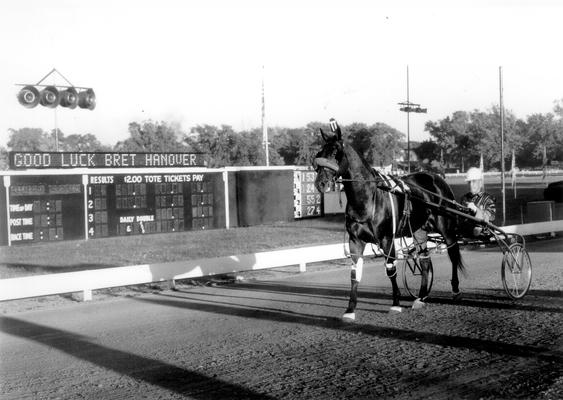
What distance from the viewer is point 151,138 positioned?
53375mm

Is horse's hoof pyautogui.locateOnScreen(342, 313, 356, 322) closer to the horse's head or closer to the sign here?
the horse's head

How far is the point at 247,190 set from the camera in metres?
28.2

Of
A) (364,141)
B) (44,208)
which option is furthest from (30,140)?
(44,208)

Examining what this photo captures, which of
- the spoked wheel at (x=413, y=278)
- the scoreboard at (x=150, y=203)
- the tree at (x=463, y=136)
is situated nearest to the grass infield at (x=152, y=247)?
the scoreboard at (x=150, y=203)

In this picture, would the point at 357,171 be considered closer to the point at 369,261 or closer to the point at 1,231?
the point at 369,261

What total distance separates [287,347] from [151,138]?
47665mm

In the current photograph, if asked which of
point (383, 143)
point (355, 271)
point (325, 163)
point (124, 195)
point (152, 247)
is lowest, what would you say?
point (152, 247)

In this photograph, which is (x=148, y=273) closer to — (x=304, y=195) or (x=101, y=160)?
(x=101, y=160)

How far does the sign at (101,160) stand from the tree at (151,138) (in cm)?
2637

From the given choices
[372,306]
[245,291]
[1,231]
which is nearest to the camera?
[372,306]

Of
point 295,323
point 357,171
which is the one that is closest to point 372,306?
point 295,323

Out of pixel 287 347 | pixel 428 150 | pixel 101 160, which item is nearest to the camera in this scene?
pixel 287 347

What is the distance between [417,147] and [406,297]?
273ft

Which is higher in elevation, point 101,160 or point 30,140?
point 30,140
